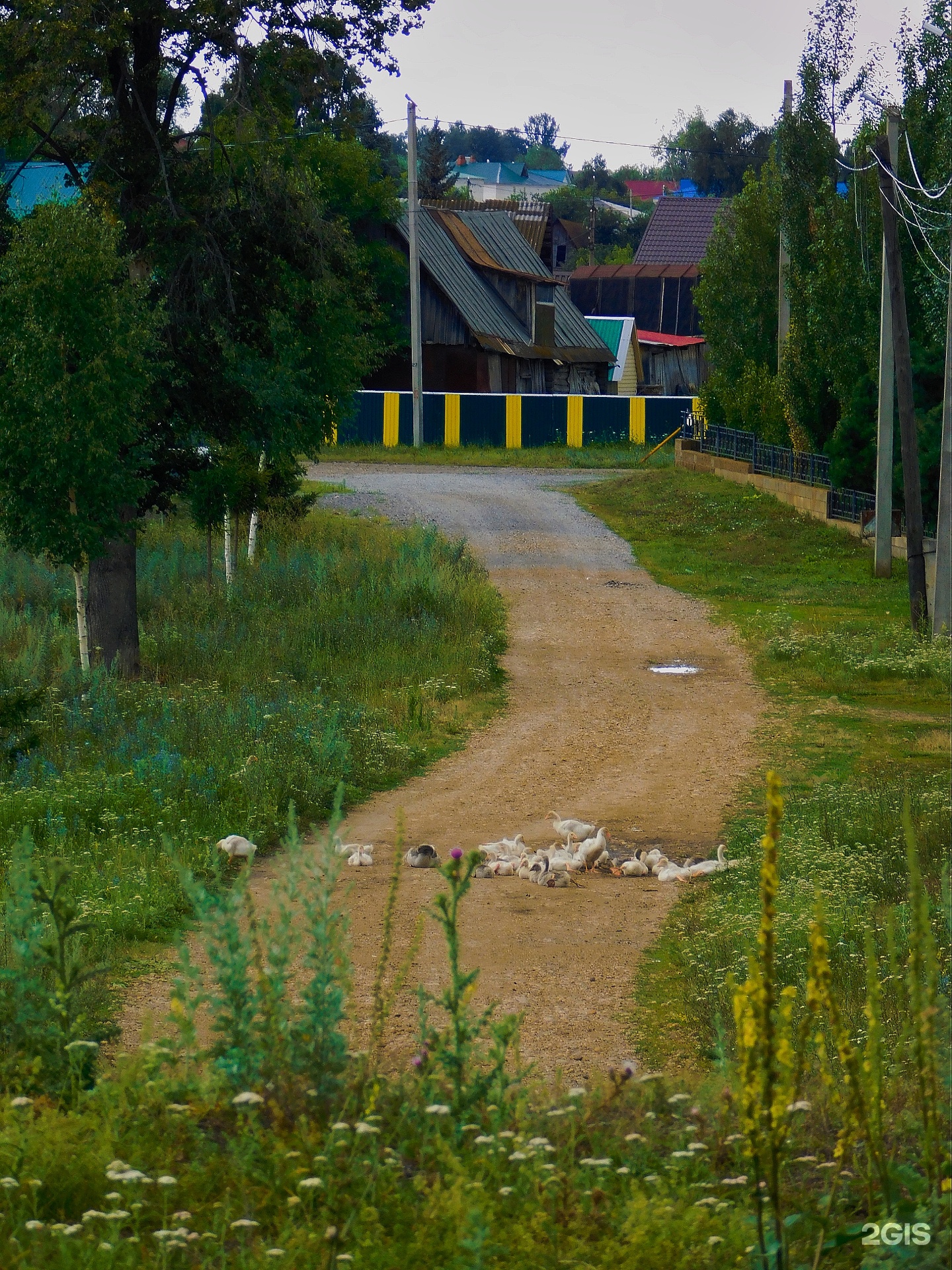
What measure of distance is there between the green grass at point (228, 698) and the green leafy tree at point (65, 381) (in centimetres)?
151

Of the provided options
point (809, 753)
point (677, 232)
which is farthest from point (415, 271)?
point (677, 232)

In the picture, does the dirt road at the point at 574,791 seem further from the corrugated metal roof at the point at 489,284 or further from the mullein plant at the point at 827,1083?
the corrugated metal roof at the point at 489,284

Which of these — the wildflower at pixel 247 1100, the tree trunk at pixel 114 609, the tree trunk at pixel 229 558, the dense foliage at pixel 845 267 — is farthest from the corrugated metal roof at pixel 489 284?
the wildflower at pixel 247 1100

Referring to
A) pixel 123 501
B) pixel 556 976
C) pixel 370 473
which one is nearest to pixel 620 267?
pixel 370 473

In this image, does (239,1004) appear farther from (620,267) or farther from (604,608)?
(620,267)

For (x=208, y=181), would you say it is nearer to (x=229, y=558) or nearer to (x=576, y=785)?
(x=229, y=558)

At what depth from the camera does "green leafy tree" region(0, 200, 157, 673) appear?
39.0 ft

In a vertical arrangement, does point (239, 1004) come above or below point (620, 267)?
below

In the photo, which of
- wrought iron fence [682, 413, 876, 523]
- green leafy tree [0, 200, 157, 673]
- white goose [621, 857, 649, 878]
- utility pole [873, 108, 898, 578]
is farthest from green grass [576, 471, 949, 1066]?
green leafy tree [0, 200, 157, 673]

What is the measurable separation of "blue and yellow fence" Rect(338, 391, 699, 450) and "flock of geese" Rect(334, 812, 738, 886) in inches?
1240

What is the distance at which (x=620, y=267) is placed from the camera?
68.8 m

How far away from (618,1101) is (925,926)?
1.66 m

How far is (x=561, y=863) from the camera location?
8.55 m

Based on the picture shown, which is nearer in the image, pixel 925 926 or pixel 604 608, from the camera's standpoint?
pixel 925 926
